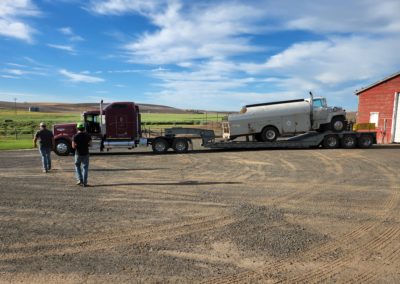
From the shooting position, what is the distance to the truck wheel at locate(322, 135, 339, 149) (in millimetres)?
21516

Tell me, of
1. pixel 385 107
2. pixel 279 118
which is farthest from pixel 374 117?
pixel 279 118

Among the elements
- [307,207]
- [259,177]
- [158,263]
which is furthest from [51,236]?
[259,177]

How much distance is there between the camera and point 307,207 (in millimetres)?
7945

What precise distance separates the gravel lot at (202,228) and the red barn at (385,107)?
15069 millimetres

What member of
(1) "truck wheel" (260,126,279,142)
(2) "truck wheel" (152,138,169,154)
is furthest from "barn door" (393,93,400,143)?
(2) "truck wheel" (152,138,169,154)

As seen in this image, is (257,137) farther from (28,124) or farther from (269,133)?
(28,124)

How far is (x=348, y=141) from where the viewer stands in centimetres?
2153

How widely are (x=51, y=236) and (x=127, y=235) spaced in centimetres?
130

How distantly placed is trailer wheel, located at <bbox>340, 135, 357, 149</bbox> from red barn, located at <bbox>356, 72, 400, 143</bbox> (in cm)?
569

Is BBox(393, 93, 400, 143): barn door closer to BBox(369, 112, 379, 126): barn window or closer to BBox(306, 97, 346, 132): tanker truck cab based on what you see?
BBox(369, 112, 379, 126): barn window

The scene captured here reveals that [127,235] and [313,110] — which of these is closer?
[127,235]

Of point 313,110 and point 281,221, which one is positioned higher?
point 313,110

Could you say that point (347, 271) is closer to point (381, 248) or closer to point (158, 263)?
point (381, 248)

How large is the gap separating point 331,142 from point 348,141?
3.34ft
